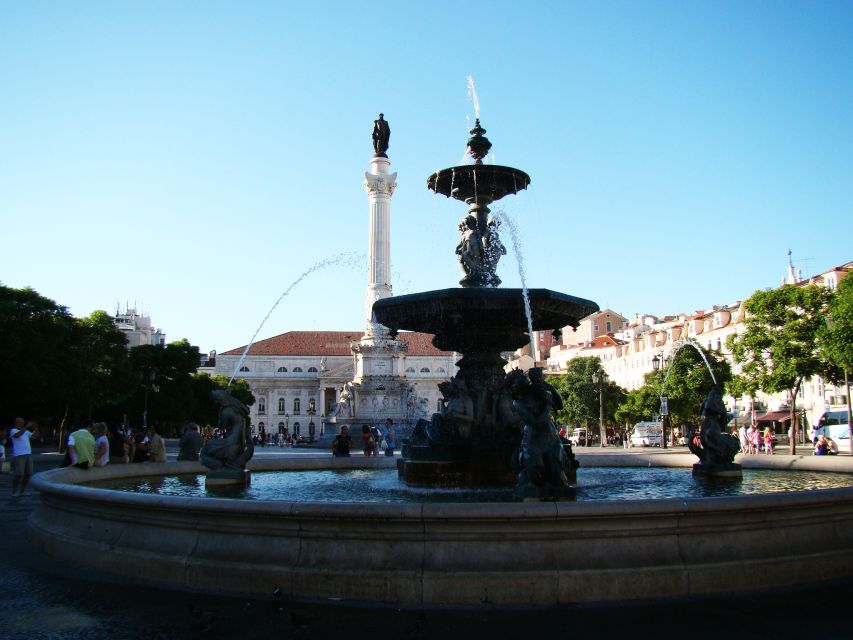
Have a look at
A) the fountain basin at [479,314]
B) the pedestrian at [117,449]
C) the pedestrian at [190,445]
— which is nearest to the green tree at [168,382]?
the pedestrian at [117,449]

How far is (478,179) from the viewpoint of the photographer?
40.7 ft

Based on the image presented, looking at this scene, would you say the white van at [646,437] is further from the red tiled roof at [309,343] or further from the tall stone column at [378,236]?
the red tiled roof at [309,343]

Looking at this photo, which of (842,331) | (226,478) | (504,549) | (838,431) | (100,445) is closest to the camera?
(504,549)

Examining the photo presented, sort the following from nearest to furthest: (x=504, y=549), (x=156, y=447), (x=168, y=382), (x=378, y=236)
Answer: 1. (x=504, y=549)
2. (x=156, y=447)
3. (x=168, y=382)
4. (x=378, y=236)

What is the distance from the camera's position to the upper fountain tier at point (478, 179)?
483 inches

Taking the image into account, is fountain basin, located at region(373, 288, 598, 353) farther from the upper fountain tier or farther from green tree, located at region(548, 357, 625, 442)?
green tree, located at region(548, 357, 625, 442)

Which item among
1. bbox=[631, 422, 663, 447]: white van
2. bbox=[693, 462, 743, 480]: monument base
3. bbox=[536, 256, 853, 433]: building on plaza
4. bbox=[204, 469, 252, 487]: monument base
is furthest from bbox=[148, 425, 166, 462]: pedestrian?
bbox=[631, 422, 663, 447]: white van

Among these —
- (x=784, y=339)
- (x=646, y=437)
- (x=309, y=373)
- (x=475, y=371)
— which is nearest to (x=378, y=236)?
(x=646, y=437)

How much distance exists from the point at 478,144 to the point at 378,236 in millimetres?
50440

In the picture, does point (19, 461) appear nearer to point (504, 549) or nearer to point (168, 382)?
point (504, 549)

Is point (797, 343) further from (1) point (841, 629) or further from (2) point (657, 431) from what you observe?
(1) point (841, 629)

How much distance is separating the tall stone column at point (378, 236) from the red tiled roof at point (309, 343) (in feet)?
166

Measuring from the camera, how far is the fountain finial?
13.1 meters

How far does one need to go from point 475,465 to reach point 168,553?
15.9 ft
